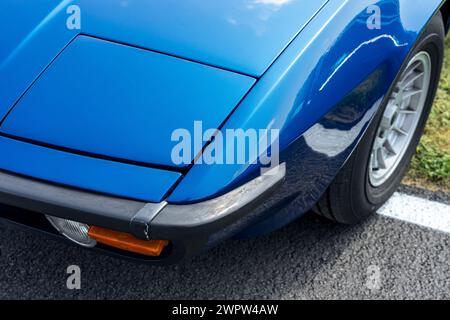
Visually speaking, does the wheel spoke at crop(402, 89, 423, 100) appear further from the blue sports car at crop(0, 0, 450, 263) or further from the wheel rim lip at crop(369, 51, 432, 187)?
the blue sports car at crop(0, 0, 450, 263)

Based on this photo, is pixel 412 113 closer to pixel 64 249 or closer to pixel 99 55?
pixel 99 55

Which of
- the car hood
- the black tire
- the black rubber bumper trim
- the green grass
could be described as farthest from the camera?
the green grass

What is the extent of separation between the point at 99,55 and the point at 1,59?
33 cm

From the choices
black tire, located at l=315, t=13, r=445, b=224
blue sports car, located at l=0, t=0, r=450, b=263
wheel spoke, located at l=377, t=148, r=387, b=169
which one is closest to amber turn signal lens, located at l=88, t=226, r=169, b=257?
blue sports car, located at l=0, t=0, r=450, b=263

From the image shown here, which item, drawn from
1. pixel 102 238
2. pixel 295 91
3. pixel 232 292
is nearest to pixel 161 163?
pixel 102 238

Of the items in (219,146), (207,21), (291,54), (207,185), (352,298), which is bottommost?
(352,298)

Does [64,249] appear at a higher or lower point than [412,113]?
lower

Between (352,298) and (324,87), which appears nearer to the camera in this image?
(324,87)

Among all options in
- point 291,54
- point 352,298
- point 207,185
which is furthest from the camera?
point 352,298

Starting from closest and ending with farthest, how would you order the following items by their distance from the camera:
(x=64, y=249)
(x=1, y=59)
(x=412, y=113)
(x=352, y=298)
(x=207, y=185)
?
(x=207, y=185)
(x=1, y=59)
(x=352, y=298)
(x=64, y=249)
(x=412, y=113)

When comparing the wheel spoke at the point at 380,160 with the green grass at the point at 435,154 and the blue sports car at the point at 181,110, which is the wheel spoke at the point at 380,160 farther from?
the blue sports car at the point at 181,110

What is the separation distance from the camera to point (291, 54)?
1.63 meters

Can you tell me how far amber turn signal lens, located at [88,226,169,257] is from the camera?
61.7 inches

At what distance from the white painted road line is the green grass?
130 millimetres
